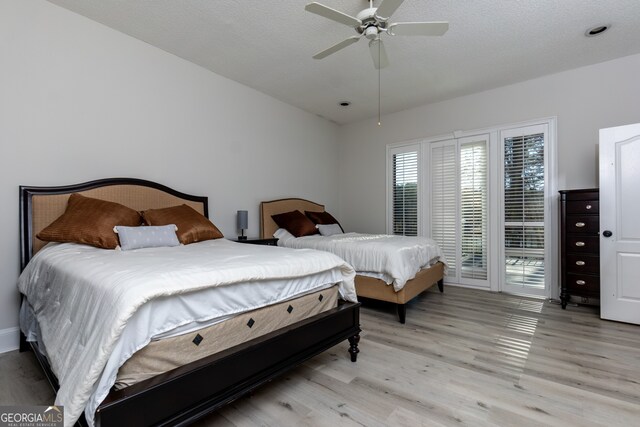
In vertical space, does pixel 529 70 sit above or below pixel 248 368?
above

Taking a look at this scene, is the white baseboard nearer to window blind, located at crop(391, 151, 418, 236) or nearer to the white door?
window blind, located at crop(391, 151, 418, 236)

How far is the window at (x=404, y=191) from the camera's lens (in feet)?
16.3

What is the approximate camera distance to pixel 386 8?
2064mm

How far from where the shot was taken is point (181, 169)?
3490 mm

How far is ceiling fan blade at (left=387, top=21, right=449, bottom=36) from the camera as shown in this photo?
2.19 metres

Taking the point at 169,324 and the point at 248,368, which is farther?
the point at 248,368

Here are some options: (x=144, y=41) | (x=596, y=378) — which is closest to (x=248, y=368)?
(x=596, y=378)

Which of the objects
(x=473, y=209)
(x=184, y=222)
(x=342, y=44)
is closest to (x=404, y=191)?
(x=473, y=209)

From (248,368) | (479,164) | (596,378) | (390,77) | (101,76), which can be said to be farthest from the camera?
(479,164)

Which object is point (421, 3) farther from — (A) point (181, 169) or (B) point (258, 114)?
(A) point (181, 169)

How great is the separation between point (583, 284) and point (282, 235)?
11.5 ft

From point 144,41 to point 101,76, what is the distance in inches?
23.7

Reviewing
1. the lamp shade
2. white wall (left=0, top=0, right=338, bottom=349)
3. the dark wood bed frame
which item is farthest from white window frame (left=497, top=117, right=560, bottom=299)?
the lamp shade

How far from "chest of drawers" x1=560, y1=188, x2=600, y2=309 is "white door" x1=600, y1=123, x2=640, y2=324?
142 millimetres
